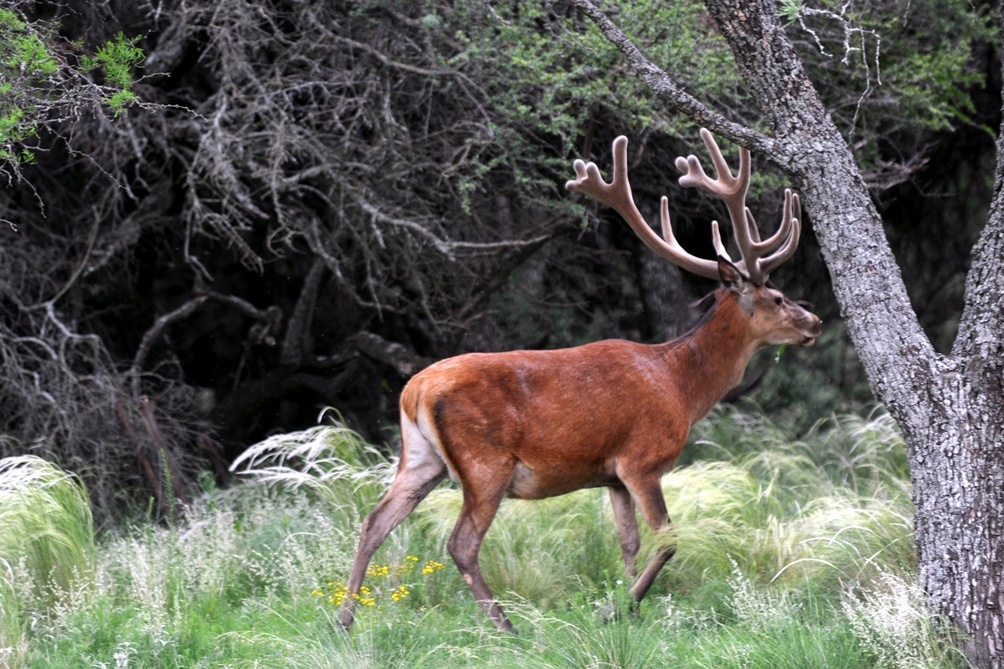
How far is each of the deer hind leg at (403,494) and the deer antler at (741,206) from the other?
1865 mm

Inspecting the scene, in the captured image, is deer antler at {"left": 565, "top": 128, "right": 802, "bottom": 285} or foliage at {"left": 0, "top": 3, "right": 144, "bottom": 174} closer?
foliage at {"left": 0, "top": 3, "right": 144, "bottom": 174}

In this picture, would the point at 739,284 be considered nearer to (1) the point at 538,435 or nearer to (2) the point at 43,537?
(1) the point at 538,435

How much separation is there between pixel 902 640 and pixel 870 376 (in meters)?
1.16

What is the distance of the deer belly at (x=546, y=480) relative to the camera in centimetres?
607

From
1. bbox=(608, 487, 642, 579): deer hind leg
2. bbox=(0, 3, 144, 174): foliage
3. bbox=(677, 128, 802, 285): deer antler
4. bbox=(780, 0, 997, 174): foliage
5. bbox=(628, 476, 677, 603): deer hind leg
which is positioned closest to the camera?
bbox=(0, 3, 144, 174): foliage

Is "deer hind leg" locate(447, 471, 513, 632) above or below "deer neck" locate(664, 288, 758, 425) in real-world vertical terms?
below

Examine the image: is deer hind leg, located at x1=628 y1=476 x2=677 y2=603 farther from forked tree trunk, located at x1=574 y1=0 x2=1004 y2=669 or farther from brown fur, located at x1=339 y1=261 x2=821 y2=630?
forked tree trunk, located at x1=574 y1=0 x2=1004 y2=669

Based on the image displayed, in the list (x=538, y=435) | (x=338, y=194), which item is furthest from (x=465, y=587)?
(x=338, y=194)

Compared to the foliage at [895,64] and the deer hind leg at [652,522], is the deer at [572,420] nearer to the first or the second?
the deer hind leg at [652,522]

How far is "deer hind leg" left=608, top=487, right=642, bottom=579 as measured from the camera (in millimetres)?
6488

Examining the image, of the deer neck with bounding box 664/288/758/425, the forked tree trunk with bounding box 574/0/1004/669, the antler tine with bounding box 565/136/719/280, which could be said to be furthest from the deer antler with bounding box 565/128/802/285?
the forked tree trunk with bounding box 574/0/1004/669

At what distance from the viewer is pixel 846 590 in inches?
233

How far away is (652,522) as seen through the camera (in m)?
6.13

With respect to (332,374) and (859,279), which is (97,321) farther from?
(859,279)
